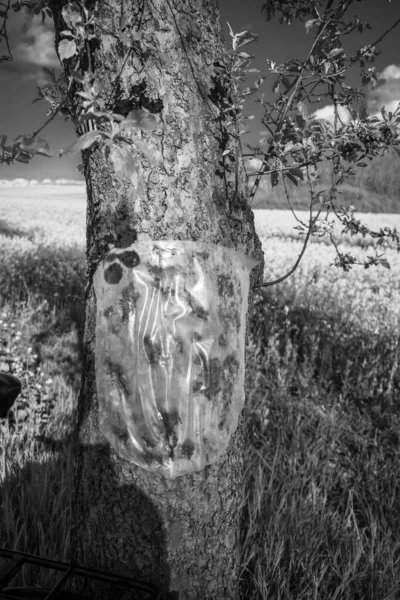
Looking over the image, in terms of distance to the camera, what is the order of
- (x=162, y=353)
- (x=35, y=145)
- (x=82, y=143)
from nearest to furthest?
(x=82, y=143) < (x=35, y=145) < (x=162, y=353)

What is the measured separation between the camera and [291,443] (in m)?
3.13

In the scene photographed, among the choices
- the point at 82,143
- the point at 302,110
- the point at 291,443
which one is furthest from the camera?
the point at 291,443

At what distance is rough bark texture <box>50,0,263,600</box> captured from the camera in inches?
55.5

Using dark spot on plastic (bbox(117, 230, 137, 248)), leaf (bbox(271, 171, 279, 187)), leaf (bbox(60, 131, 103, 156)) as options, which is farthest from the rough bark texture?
leaf (bbox(60, 131, 103, 156))

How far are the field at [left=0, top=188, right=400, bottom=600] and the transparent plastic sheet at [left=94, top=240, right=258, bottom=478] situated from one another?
840 millimetres

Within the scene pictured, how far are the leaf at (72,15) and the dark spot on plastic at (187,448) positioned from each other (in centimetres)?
118

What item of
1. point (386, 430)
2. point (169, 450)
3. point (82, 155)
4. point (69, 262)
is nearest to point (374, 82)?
point (82, 155)

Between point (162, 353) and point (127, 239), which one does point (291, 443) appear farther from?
point (127, 239)

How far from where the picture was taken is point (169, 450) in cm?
144

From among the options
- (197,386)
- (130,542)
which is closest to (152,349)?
(197,386)

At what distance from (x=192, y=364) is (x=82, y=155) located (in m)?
0.76

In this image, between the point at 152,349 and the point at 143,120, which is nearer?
the point at 143,120

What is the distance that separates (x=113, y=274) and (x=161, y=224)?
211mm

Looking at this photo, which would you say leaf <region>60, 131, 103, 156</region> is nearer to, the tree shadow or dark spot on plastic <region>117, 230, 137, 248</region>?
dark spot on plastic <region>117, 230, 137, 248</region>
